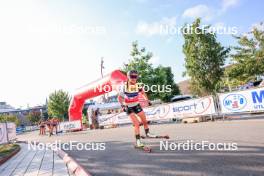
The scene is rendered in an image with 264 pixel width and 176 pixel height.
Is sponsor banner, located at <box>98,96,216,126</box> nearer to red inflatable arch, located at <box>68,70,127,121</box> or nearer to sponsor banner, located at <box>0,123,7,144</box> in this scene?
red inflatable arch, located at <box>68,70,127,121</box>

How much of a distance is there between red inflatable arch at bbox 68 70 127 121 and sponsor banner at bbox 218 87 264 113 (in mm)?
8048

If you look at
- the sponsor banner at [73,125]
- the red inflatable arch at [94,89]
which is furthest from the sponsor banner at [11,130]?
the sponsor banner at [73,125]

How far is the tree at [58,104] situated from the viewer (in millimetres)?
84250

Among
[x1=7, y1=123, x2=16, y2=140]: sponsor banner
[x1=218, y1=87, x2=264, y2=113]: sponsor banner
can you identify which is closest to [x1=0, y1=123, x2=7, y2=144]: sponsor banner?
[x1=7, y1=123, x2=16, y2=140]: sponsor banner

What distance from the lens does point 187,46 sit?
3581 centimetres

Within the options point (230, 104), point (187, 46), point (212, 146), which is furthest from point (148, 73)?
point (212, 146)

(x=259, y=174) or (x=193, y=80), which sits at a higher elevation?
(x=193, y=80)

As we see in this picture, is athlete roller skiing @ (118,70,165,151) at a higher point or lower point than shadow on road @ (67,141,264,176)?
higher

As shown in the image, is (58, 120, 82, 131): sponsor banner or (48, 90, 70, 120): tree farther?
(48, 90, 70, 120): tree

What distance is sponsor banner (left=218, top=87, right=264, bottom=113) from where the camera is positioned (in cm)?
1482

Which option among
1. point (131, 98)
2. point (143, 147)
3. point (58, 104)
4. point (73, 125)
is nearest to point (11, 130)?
point (73, 125)

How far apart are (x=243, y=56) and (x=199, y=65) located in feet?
16.7

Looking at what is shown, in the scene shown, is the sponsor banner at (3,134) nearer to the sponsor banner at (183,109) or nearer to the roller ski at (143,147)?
the sponsor banner at (183,109)

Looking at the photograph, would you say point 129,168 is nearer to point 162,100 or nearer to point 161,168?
point 161,168
